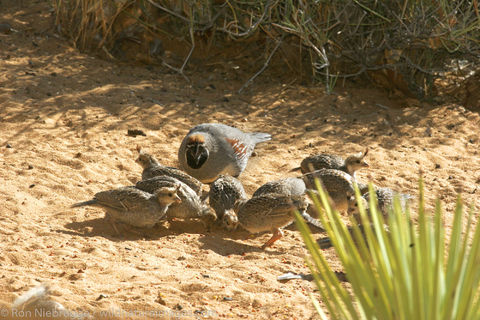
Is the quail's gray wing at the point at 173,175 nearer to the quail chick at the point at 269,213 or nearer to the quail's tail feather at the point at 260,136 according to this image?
the quail chick at the point at 269,213

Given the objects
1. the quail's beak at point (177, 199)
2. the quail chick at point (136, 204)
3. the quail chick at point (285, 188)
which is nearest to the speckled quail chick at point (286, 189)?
the quail chick at point (285, 188)

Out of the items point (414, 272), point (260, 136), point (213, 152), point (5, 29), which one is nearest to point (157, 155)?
point (213, 152)

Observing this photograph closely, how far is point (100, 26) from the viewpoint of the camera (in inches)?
348

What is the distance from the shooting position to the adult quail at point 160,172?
575cm

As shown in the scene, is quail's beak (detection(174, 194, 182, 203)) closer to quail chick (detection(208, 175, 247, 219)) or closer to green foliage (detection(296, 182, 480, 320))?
quail chick (detection(208, 175, 247, 219))

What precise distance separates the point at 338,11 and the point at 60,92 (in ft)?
A: 12.6

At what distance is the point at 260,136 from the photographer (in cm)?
714

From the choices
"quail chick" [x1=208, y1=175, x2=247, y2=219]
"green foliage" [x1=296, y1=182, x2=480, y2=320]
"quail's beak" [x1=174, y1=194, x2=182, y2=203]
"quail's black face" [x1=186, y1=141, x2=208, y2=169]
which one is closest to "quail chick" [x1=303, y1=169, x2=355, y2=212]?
"quail chick" [x1=208, y1=175, x2=247, y2=219]

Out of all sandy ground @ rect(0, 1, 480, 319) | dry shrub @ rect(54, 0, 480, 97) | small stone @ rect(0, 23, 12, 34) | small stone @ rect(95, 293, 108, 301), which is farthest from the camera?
small stone @ rect(0, 23, 12, 34)

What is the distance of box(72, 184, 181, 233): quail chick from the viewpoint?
4895mm

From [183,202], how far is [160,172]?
78 cm

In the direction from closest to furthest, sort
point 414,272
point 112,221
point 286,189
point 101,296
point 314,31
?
point 414,272 → point 101,296 → point 112,221 → point 286,189 → point 314,31

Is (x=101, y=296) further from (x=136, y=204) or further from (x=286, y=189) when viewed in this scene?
(x=286, y=189)

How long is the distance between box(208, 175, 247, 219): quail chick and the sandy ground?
29 cm
